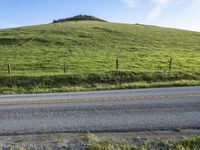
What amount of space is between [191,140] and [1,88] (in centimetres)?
1361

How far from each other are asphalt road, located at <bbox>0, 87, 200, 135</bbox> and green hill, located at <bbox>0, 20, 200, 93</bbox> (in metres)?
5.82

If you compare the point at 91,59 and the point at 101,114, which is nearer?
the point at 101,114

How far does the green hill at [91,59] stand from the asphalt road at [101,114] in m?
5.82

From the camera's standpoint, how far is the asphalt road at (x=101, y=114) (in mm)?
7859

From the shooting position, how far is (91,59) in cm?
3014

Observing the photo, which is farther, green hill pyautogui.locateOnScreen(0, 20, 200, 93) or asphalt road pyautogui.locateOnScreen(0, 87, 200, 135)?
green hill pyautogui.locateOnScreen(0, 20, 200, 93)

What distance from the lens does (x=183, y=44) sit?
4678 centimetres

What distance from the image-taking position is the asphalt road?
7859mm

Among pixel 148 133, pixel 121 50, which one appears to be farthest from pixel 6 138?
pixel 121 50

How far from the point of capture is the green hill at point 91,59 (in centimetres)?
1911

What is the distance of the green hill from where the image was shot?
62.7 ft

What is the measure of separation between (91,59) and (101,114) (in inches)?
835

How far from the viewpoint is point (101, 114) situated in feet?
29.9

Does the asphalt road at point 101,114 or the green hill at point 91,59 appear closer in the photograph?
the asphalt road at point 101,114
